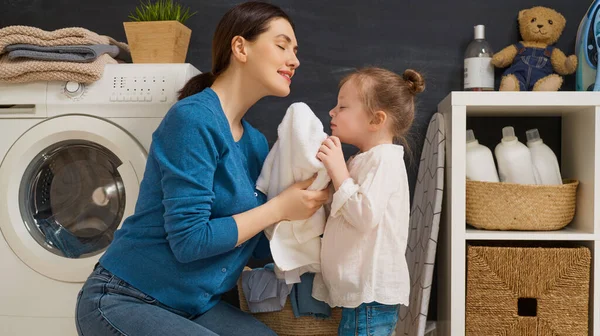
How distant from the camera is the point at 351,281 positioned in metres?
1.50

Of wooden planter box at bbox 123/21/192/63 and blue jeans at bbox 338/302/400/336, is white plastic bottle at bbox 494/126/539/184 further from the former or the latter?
wooden planter box at bbox 123/21/192/63

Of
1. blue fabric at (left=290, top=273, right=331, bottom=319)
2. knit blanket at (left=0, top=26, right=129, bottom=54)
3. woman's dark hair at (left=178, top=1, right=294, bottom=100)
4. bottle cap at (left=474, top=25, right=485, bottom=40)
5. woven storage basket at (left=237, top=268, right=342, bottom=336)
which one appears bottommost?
woven storage basket at (left=237, top=268, right=342, bottom=336)

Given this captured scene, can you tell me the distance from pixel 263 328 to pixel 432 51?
4.23ft

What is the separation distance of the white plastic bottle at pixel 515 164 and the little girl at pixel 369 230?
1.85 ft

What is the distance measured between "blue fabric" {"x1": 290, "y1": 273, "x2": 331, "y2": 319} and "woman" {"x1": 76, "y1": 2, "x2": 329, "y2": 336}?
12 centimetres

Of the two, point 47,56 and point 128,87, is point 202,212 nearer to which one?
point 128,87

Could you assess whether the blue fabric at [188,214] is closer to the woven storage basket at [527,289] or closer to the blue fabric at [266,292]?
the blue fabric at [266,292]

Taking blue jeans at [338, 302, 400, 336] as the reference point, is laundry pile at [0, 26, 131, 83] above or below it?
above

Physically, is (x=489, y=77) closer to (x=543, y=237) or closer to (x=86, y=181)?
(x=543, y=237)

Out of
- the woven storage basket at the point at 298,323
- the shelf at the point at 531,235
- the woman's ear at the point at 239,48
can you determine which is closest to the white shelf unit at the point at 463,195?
the shelf at the point at 531,235

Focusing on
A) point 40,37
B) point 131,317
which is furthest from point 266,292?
point 40,37

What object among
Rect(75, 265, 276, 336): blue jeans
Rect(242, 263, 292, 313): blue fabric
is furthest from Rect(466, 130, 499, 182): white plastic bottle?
Rect(75, 265, 276, 336): blue jeans

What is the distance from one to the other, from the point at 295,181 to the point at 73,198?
893 mm

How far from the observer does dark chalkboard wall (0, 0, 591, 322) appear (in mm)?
2309
